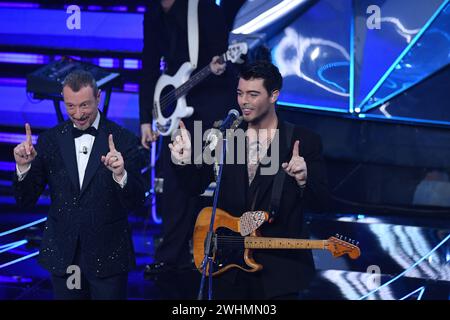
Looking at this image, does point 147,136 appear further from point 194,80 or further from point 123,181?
point 123,181

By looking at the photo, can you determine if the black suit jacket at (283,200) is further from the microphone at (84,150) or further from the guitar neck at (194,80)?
the guitar neck at (194,80)

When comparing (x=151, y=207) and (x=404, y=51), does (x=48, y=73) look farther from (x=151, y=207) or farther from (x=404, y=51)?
(x=404, y=51)

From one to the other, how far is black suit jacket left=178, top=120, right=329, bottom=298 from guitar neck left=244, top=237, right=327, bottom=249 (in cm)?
6

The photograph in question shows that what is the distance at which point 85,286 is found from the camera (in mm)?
4387

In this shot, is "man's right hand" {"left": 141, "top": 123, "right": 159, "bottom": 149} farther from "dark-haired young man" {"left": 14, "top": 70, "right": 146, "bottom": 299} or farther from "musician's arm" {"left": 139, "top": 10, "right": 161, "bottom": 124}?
"dark-haired young man" {"left": 14, "top": 70, "right": 146, "bottom": 299}

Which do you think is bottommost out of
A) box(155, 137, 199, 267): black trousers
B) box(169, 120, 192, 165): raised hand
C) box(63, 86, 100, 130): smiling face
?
box(155, 137, 199, 267): black trousers

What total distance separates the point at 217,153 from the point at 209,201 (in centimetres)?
194

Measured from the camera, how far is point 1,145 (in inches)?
328

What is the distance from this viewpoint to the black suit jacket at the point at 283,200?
14.3 feet

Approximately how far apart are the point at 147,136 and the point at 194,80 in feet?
1.78

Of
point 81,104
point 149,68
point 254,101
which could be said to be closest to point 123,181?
point 81,104

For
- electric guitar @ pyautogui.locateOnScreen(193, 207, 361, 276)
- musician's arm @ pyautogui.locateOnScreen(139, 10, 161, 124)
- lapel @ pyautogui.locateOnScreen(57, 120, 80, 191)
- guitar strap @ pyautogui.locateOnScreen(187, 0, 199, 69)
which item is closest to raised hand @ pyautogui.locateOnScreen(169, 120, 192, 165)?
electric guitar @ pyautogui.locateOnScreen(193, 207, 361, 276)

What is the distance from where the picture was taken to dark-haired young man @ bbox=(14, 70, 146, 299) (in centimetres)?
431
